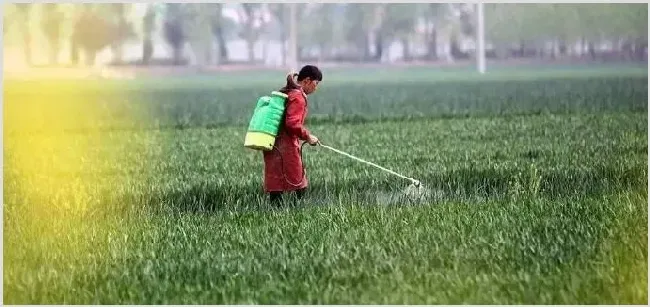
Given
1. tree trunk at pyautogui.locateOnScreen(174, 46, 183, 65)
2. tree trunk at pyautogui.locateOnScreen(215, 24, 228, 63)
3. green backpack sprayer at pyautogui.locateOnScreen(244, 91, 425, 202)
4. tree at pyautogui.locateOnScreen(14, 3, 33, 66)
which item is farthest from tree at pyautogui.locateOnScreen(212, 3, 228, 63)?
tree at pyautogui.locateOnScreen(14, 3, 33, 66)

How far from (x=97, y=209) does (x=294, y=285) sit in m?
0.66

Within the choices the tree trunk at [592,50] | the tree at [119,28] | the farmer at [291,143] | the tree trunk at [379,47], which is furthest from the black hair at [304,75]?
the tree trunk at [592,50]

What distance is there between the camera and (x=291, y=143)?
2.70 metres

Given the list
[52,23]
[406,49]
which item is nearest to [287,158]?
[406,49]

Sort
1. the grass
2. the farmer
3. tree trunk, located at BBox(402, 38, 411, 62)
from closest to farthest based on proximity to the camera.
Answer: the grass < the farmer < tree trunk, located at BBox(402, 38, 411, 62)

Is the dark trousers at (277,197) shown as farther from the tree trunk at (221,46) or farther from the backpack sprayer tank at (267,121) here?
the tree trunk at (221,46)

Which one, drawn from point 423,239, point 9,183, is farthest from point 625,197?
point 9,183

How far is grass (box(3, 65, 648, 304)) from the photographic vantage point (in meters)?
2.39

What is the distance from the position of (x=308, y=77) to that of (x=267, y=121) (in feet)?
0.57

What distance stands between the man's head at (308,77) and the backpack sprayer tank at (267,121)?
7 centimetres

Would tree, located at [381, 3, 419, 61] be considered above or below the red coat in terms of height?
above

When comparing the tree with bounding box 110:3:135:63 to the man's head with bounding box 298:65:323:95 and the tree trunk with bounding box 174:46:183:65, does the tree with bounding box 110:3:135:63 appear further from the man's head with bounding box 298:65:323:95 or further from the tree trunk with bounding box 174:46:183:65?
the man's head with bounding box 298:65:323:95

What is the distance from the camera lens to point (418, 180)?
109 inches

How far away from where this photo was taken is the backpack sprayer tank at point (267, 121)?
8.71 ft
